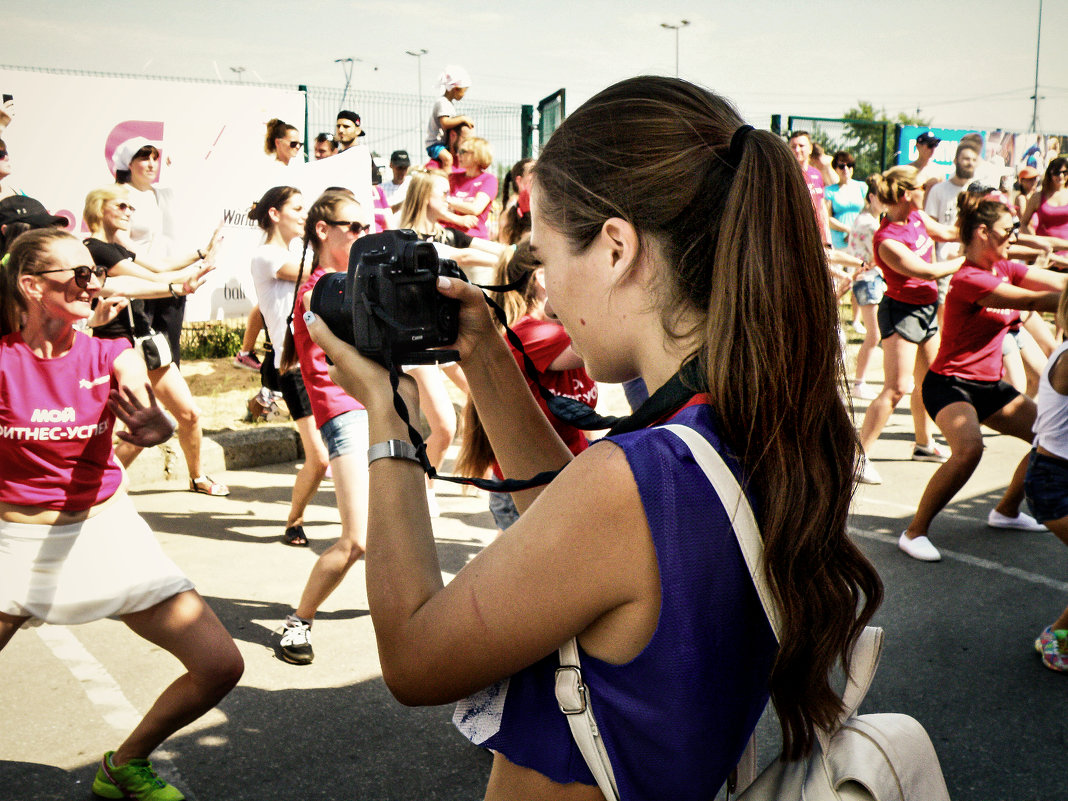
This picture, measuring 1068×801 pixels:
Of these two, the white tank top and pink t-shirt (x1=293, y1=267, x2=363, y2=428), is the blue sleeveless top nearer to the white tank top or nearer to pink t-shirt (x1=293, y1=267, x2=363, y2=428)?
pink t-shirt (x1=293, y1=267, x2=363, y2=428)

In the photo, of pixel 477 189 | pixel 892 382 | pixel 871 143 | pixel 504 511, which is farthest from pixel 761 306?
pixel 871 143

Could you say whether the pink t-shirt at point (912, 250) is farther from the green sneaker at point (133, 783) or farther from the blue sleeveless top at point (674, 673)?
the blue sleeveless top at point (674, 673)

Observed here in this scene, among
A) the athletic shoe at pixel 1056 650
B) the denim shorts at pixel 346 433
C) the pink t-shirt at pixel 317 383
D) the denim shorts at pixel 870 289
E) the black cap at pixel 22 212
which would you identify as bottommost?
the athletic shoe at pixel 1056 650

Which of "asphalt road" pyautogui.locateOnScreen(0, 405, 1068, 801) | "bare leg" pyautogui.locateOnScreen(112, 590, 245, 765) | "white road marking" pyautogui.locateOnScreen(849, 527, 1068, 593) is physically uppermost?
"bare leg" pyautogui.locateOnScreen(112, 590, 245, 765)

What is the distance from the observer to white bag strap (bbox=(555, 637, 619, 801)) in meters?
1.12

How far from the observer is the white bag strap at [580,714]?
1.12 m

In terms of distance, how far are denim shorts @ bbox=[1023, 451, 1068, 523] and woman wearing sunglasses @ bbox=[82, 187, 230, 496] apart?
4.68 metres

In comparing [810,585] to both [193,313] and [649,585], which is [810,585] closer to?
[649,585]

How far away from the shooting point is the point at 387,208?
10938 mm

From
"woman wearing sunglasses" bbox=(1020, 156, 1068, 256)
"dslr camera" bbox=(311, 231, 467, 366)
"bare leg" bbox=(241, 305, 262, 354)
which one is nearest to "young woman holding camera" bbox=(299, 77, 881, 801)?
"dslr camera" bbox=(311, 231, 467, 366)

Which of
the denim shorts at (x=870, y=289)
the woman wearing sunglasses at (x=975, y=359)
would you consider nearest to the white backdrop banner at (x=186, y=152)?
the denim shorts at (x=870, y=289)

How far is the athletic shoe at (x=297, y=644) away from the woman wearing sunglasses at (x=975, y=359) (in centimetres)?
329

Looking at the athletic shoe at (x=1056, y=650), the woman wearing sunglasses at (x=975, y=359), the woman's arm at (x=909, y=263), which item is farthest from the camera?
the woman's arm at (x=909, y=263)

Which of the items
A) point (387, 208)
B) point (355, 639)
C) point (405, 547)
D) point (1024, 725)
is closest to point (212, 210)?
point (387, 208)
